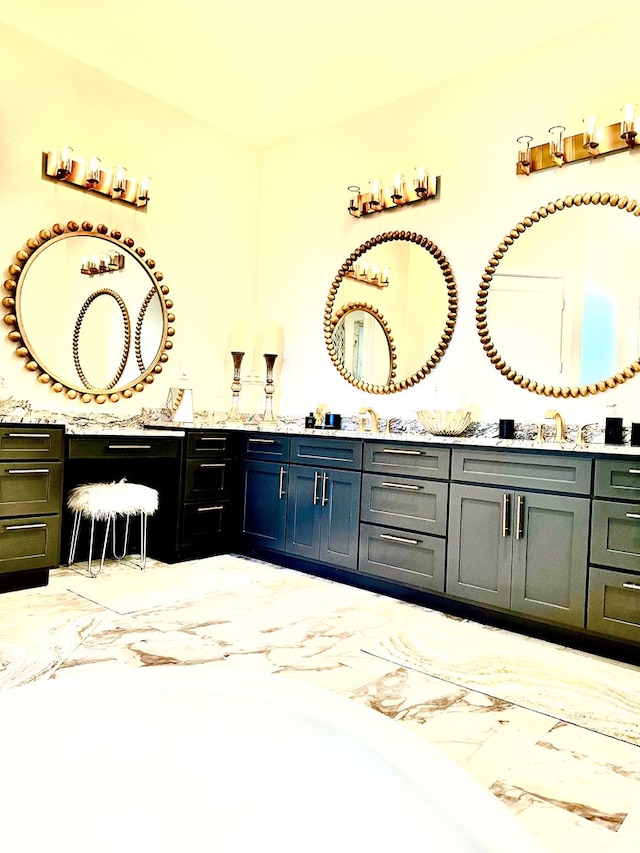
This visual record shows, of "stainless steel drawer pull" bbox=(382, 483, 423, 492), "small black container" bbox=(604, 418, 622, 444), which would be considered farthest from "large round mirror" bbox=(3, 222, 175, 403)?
"small black container" bbox=(604, 418, 622, 444)

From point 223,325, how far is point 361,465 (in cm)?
180

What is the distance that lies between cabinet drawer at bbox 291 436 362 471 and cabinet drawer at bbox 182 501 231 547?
0.64 metres

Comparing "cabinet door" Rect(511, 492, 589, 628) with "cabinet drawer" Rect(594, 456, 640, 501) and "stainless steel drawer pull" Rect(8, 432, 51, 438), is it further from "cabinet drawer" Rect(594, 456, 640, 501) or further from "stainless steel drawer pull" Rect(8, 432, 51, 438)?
"stainless steel drawer pull" Rect(8, 432, 51, 438)

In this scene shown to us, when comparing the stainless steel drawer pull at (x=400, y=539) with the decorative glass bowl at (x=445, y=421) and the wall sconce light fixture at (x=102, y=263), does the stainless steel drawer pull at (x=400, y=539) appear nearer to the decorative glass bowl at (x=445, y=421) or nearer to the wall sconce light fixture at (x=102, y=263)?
the decorative glass bowl at (x=445, y=421)

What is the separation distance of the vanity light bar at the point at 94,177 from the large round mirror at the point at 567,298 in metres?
2.22

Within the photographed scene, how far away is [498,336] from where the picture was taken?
350 cm

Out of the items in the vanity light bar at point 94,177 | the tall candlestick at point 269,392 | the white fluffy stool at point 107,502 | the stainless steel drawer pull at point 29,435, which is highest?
the vanity light bar at point 94,177

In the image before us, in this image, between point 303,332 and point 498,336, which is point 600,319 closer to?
point 498,336

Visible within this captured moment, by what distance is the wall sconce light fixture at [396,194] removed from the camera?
3.79 m

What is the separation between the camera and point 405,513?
3.24m

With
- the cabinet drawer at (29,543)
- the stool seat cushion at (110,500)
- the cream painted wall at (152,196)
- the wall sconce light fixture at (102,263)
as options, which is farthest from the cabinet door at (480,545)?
the wall sconce light fixture at (102,263)

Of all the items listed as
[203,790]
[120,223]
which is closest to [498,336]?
[120,223]

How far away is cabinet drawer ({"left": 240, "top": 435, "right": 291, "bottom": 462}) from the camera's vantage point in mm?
3848

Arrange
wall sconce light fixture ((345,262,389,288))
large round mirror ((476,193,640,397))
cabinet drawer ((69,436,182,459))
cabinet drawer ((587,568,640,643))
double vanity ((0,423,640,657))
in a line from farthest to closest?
wall sconce light fixture ((345,262,389,288)) < cabinet drawer ((69,436,182,459)) < large round mirror ((476,193,640,397)) < double vanity ((0,423,640,657)) < cabinet drawer ((587,568,640,643))
